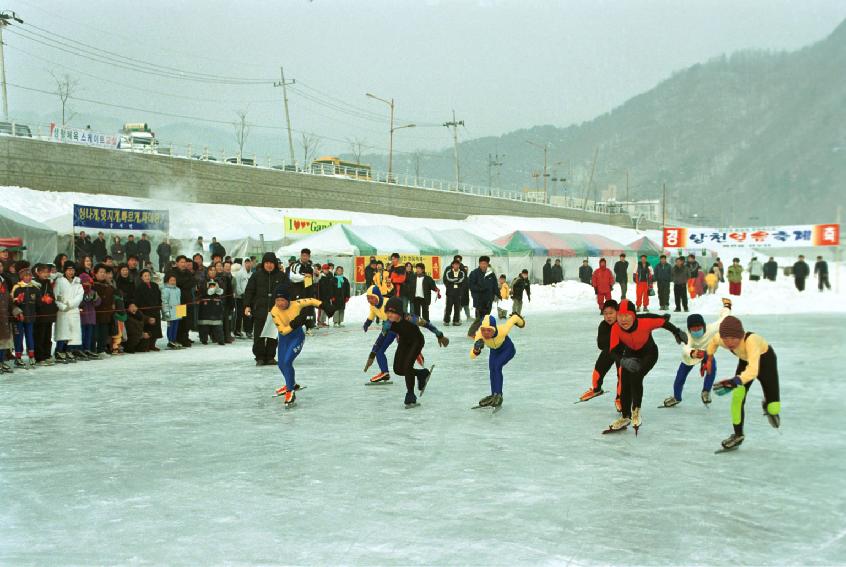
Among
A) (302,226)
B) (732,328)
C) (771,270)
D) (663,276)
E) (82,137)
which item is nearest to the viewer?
(732,328)

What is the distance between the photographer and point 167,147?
139ft

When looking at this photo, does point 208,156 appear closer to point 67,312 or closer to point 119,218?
point 119,218

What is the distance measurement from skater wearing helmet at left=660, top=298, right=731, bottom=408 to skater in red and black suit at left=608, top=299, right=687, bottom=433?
713 millimetres

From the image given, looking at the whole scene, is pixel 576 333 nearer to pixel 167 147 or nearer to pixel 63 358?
pixel 63 358

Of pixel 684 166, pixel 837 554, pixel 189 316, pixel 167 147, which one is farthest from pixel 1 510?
pixel 684 166

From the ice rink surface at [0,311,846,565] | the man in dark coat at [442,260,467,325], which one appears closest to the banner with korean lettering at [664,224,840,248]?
the man in dark coat at [442,260,467,325]

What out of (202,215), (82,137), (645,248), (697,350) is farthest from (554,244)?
(697,350)

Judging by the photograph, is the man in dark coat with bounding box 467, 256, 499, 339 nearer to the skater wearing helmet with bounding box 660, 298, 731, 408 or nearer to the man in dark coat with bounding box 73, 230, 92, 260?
the skater wearing helmet with bounding box 660, 298, 731, 408

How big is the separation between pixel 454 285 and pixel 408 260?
10875mm

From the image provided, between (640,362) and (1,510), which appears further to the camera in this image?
(640,362)

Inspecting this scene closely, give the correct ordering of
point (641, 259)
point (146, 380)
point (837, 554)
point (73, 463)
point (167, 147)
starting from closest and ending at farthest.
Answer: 1. point (837, 554)
2. point (73, 463)
3. point (146, 380)
4. point (641, 259)
5. point (167, 147)

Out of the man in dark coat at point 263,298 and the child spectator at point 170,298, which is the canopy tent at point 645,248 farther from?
the man in dark coat at point 263,298

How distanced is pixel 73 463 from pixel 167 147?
127 ft

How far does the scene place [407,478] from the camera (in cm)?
559
